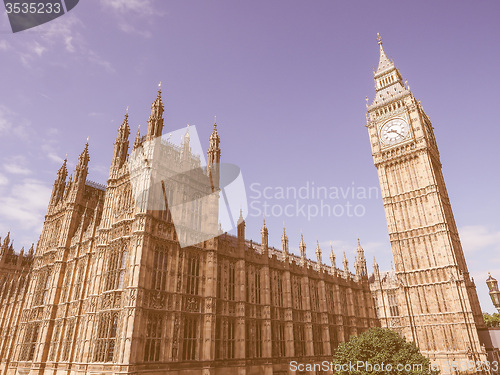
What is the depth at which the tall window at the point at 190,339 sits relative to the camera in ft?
99.7

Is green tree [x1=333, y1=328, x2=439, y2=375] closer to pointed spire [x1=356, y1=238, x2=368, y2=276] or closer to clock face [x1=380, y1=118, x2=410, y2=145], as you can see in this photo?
pointed spire [x1=356, y1=238, x2=368, y2=276]

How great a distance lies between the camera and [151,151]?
112 feet

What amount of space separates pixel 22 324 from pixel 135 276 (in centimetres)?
2710

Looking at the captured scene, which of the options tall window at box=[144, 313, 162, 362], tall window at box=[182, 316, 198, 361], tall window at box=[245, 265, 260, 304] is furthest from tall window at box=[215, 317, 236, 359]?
tall window at box=[144, 313, 162, 362]

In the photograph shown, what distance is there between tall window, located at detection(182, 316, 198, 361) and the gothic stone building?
9cm

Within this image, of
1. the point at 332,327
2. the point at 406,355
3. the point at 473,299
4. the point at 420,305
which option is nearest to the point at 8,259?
the point at 332,327

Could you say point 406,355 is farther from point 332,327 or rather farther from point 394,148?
point 394,148

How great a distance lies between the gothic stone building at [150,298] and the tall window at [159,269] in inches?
3.6

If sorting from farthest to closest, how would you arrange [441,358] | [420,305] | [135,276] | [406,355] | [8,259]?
1. [8,259]
2. [420,305]
3. [441,358]
4. [406,355]
5. [135,276]

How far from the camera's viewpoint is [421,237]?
199ft

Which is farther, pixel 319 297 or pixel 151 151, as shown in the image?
pixel 319 297

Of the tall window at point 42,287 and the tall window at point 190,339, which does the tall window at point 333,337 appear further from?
the tall window at point 42,287

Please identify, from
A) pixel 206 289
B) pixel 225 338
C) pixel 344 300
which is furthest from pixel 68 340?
pixel 344 300

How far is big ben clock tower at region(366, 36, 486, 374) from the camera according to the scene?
53.7 meters
